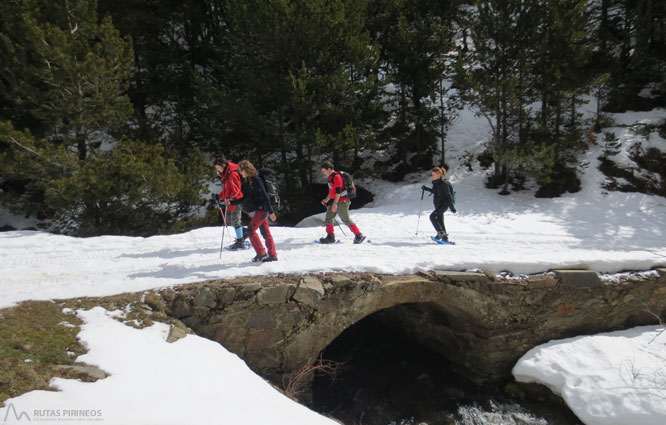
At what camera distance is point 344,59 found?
47.4 ft

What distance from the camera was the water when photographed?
21.8ft

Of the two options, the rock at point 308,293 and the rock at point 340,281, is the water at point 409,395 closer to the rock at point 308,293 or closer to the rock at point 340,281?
the rock at point 308,293

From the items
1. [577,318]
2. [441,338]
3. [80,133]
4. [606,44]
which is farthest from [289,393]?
[606,44]

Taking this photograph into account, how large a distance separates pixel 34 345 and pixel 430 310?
7547mm

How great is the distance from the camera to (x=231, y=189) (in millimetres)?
7613

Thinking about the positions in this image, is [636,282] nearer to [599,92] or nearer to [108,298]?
[108,298]

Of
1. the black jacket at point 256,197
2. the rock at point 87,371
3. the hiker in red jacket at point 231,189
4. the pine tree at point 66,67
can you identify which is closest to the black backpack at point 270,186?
the black jacket at point 256,197

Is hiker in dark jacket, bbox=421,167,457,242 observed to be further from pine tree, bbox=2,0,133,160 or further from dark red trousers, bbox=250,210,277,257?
pine tree, bbox=2,0,133,160

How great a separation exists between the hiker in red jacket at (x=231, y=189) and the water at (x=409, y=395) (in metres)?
3.79

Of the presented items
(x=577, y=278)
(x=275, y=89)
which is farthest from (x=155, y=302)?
(x=275, y=89)

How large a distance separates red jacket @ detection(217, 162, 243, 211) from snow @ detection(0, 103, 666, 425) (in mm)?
1240

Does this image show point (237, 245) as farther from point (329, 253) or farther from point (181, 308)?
point (181, 308)

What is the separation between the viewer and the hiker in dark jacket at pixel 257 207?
21.8 ft

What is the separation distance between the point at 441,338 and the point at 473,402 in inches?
71.4
